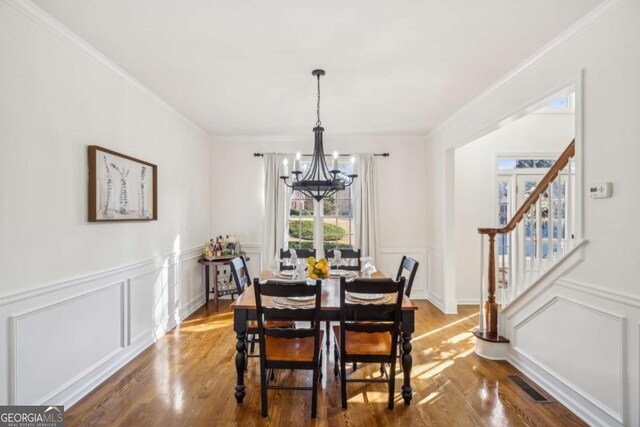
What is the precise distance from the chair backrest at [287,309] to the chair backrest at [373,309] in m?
0.19

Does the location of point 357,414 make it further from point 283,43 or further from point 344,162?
point 344,162

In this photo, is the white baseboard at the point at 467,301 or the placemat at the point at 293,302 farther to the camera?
the white baseboard at the point at 467,301

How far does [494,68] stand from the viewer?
288 centimetres

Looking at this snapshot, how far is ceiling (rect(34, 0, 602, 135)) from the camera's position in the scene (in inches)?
80.4

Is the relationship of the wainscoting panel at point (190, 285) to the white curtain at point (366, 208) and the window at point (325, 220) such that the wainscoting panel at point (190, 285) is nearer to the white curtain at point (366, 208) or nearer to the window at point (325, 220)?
the window at point (325, 220)

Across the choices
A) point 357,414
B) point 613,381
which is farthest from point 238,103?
point 613,381

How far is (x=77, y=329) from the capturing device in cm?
246

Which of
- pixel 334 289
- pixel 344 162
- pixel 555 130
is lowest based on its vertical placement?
pixel 334 289

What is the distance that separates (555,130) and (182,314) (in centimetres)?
595

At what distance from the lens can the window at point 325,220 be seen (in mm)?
5379

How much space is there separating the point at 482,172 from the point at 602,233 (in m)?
2.97

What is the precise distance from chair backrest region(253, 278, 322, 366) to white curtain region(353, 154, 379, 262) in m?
3.03

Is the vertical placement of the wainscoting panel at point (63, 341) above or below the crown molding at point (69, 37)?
below

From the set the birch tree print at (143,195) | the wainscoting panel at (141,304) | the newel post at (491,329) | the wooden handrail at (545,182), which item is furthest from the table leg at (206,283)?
the wooden handrail at (545,182)
